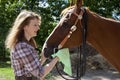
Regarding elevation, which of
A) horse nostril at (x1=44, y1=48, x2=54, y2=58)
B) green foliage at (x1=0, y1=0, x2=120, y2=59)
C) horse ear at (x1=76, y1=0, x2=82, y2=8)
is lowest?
green foliage at (x1=0, y1=0, x2=120, y2=59)

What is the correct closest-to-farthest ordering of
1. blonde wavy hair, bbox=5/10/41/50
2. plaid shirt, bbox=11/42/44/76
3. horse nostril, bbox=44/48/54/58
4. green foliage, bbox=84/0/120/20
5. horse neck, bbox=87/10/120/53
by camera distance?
plaid shirt, bbox=11/42/44/76 → blonde wavy hair, bbox=5/10/41/50 → horse nostril, bbox=44/48/54/58 → horse neck, bbox=87/10/120/53 → green foliage, bbox=84/0/120/20

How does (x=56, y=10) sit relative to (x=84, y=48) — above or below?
below

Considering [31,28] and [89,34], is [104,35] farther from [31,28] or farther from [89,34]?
[31,28]

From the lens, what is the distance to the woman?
348cm

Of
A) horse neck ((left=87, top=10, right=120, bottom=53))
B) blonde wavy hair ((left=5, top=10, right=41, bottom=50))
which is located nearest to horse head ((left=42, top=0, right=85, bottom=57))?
horse neck ((left=87, top=10, right=120, bottom=53))

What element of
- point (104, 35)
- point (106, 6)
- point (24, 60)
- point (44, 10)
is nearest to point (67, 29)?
point (104, 35)

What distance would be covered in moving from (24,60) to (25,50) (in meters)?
0.10

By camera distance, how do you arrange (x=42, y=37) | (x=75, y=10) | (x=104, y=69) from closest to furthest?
(x=75, y=10), (x=104, y=69), (x=42, y=37)

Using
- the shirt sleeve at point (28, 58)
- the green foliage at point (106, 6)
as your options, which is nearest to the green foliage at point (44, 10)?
the green foliage at point (106, 6)

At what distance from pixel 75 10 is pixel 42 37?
14.8 m

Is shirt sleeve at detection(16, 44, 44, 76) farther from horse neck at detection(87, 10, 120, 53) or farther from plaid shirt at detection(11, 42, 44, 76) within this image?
horse neck at detection(87, 10, 120, 53)

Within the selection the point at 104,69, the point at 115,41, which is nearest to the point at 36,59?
the point at 115,41

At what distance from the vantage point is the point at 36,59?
138 inches

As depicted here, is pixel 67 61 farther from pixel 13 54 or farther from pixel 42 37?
pixel 42 37
